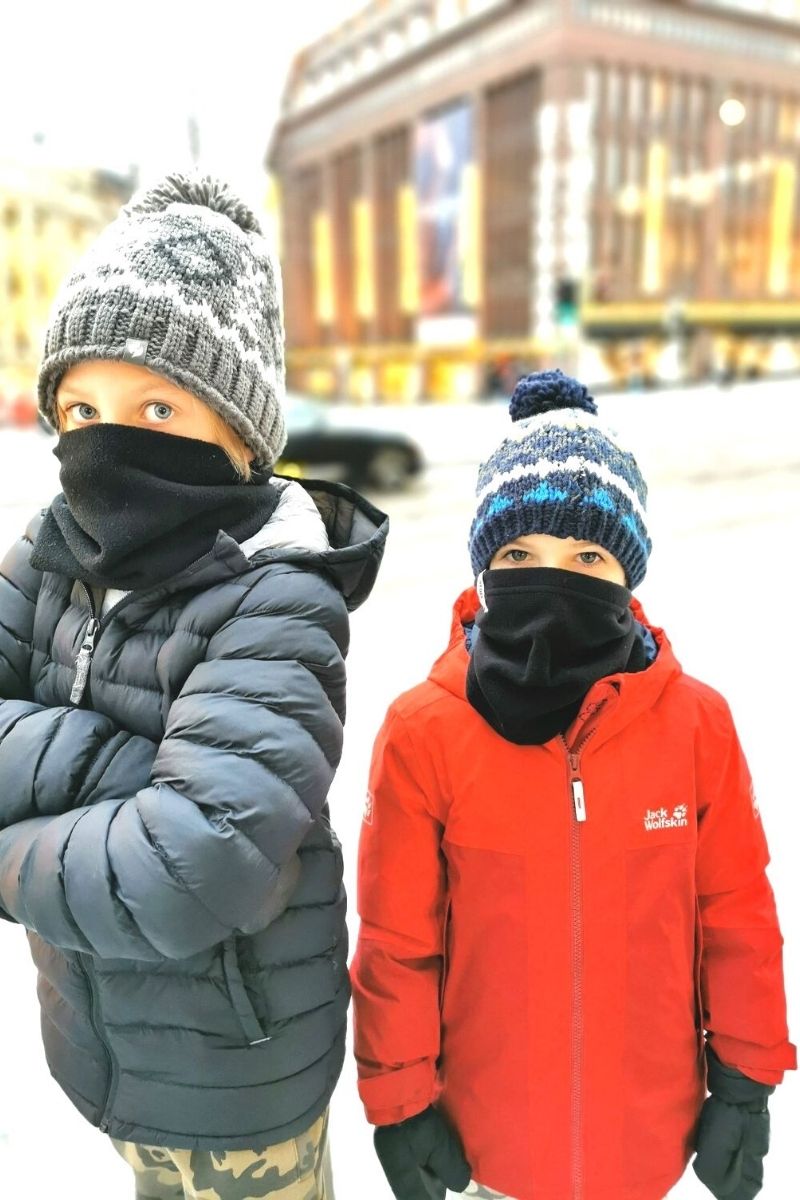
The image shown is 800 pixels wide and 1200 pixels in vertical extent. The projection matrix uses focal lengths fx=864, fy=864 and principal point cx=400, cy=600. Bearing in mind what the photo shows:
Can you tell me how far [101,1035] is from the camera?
3.47 feet

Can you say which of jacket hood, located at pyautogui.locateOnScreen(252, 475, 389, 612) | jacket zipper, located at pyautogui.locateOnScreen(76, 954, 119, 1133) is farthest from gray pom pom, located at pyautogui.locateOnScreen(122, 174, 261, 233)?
jacket zipper, located at pyautogui.locateOnScreen(76, 954, 119, 1133)

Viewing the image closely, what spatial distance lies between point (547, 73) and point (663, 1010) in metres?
39.3

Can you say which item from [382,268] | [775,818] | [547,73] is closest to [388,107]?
[382,268]

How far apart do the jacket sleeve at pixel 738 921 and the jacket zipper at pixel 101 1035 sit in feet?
2.60

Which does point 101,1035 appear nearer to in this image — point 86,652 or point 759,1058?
point 86,652

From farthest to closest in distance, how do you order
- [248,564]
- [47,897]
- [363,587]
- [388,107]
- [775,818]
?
[388,107] < [775,818] < [363,587] < [248,564] < [47,897]

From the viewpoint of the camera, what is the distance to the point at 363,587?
1107 millimetres

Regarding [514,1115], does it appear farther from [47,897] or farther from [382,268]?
[382,268]

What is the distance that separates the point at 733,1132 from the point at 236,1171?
0.67 metres

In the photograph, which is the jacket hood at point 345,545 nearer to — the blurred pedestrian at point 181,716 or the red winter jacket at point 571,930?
the blurred pedestrian at point 181,716

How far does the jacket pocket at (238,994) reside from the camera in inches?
39.0

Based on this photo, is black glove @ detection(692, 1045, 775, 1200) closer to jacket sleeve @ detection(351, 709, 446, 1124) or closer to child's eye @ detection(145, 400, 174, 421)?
jacket sleeve @ detection(351, 709, 446, 1124)

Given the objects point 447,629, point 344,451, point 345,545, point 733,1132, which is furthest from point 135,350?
point 344,451

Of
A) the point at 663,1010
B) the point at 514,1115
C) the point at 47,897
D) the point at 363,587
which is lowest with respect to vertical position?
the point at 514,1115
